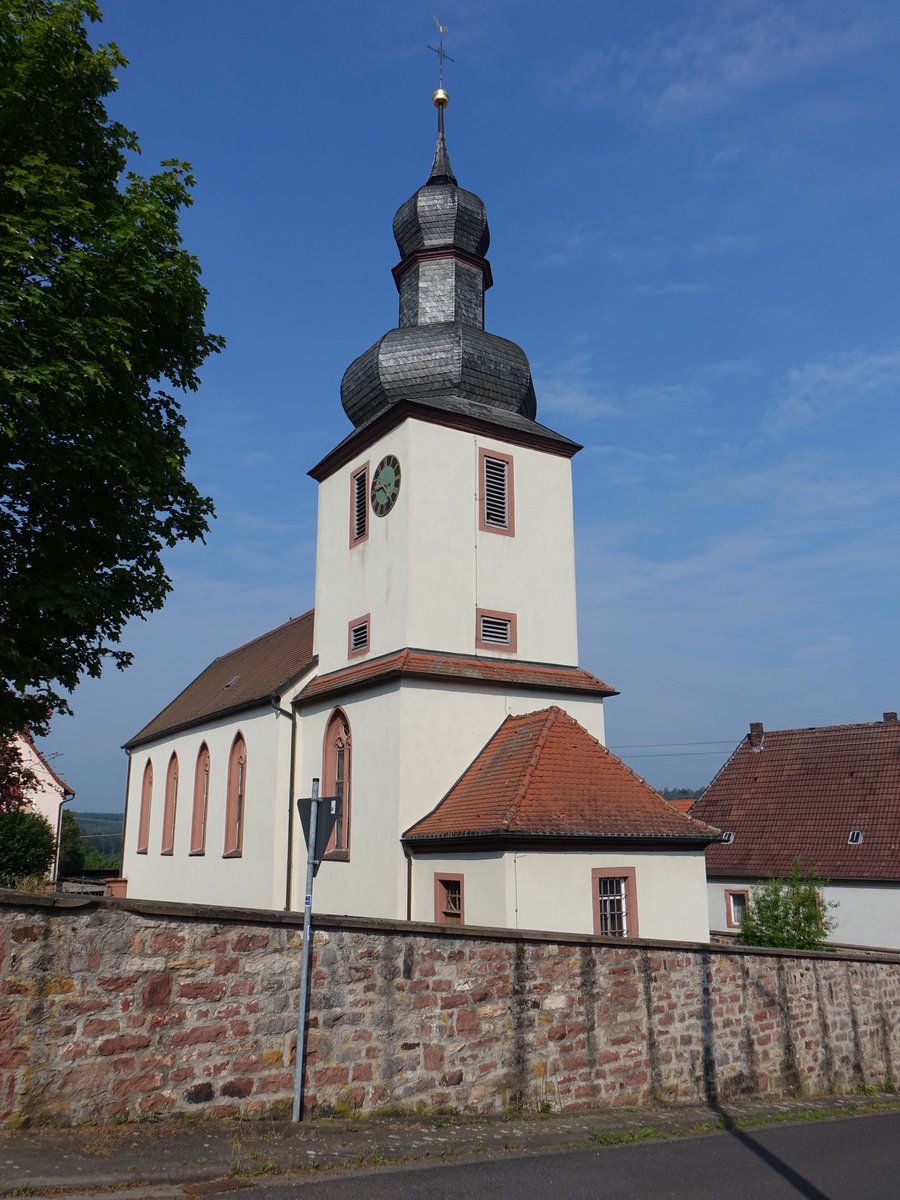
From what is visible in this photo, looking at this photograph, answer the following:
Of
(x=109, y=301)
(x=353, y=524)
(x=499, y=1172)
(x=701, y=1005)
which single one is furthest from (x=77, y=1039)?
(x=353, y=524)

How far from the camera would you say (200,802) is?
26.7 metres

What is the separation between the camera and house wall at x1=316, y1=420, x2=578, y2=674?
17.9 m

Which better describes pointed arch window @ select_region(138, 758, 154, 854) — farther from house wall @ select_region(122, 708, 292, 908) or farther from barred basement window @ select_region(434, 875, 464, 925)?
barred basement window @ select_region(434, 875, 464, 925)

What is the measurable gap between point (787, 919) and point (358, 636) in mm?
9950

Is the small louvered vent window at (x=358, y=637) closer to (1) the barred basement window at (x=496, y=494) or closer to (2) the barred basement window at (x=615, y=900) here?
(1) the barred basement window at (x=496, y=494)

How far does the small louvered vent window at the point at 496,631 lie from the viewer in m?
18.3

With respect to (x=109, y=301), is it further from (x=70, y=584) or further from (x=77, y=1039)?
(x=77, y=1039)

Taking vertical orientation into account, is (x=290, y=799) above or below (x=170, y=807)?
below

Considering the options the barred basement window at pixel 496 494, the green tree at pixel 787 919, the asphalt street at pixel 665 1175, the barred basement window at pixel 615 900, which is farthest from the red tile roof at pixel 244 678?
the asphalt street at pixel 665 1175

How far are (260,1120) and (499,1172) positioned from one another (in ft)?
5.81

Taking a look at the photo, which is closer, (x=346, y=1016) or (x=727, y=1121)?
(x=346, y=1016)

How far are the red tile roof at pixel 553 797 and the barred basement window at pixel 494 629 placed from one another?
189 centimetres

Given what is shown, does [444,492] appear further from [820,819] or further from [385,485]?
[820,819]

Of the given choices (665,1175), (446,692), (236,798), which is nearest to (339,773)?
(446,692)
